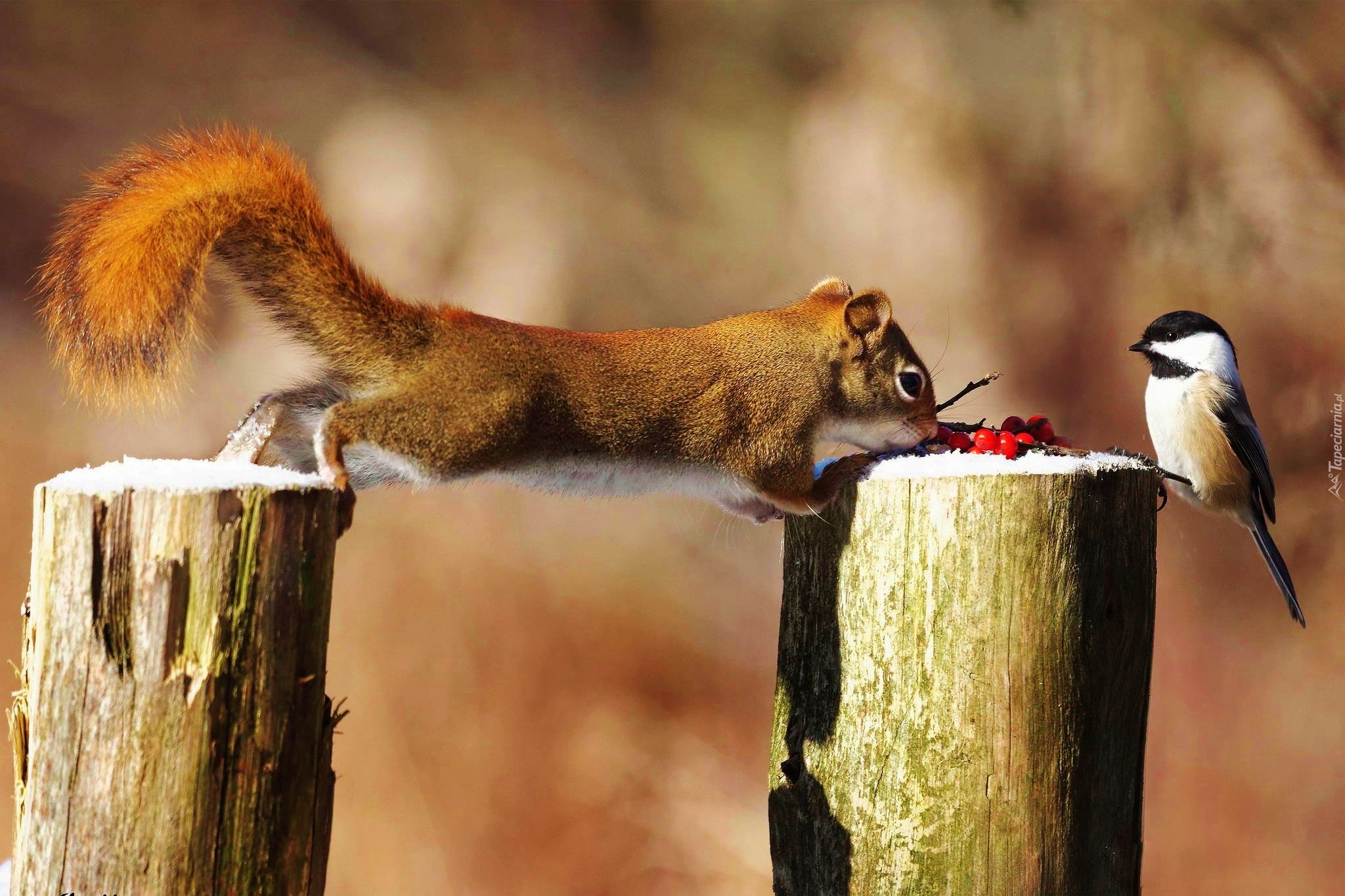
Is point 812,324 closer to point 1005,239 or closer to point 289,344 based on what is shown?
point 289,344

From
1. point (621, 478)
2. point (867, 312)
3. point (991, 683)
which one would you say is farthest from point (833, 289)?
point (991, 683)

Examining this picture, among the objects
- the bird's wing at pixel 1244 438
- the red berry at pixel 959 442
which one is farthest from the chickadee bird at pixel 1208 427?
the red berry at pixel 959 442

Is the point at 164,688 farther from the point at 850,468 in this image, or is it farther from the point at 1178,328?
the point at 1178,328

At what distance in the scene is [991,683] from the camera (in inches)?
72.6

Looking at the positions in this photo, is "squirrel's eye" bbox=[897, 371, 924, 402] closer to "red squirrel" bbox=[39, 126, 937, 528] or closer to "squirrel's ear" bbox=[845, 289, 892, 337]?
"squirrel's ear" bbox=[845, 289, 892, 337]

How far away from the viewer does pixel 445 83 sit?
4430mm

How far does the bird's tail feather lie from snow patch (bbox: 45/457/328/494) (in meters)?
2.11

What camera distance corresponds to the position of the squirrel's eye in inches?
85.7

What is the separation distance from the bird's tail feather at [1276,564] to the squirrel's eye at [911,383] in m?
1.01

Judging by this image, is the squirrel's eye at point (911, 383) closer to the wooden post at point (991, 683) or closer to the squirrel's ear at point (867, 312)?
the squirrel's ear at point (867, 312)

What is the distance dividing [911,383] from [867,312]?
17cm

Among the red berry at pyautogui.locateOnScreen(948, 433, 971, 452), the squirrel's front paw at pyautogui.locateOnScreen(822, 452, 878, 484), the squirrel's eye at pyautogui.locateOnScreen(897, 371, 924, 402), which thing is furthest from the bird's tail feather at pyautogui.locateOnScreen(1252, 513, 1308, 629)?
the squirrel's front paw at pyautogui.locateOnScreen(822, 452, 878, 484)

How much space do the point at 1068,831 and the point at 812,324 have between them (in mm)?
979

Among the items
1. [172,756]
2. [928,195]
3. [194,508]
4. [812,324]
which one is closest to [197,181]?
[194,508]
